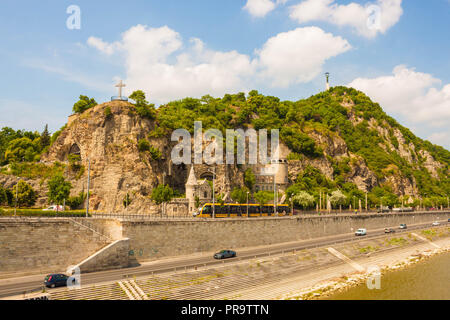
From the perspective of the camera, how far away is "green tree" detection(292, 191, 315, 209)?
268 ft

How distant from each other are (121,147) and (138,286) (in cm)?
4091

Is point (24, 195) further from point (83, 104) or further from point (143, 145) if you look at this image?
point (83, 104)

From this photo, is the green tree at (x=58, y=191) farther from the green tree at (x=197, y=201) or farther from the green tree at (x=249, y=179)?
the green tree at (x=249, y=179)

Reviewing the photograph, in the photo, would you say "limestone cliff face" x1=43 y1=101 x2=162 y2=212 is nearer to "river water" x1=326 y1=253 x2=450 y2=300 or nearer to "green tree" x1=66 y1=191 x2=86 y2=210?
"green tree" x1=66 y1=191 x2=86 y2=210

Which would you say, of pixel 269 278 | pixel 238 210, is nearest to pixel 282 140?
pixel 238 210

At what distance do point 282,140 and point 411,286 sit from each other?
66815mm

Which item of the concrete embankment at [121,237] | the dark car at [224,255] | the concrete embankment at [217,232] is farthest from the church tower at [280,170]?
the dark car at [224,255]

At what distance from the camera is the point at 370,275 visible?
41688 millimetres

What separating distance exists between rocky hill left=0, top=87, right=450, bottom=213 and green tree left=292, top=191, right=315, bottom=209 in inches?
215

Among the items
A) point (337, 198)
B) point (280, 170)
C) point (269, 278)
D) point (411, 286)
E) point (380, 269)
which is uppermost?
point (280, 170)

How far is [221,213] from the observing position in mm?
52188

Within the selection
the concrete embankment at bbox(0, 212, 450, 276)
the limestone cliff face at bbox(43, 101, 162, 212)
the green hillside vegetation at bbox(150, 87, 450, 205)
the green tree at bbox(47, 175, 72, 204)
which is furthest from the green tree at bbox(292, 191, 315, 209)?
the green tree at bbox(47, 175, 72, 204)
